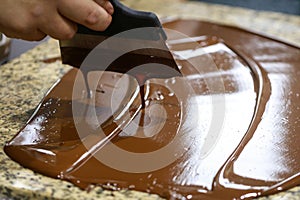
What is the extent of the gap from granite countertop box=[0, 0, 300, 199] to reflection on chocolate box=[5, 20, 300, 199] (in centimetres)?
2

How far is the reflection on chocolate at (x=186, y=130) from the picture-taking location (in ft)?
2.76

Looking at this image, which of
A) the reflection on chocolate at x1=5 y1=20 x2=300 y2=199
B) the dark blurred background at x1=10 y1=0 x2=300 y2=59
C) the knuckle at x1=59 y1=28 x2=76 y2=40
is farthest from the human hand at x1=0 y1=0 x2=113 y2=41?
the dark blurred background at x1=10 y1=0 x2=300 y2=59

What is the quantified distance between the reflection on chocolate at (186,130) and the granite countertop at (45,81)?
0.7 inches

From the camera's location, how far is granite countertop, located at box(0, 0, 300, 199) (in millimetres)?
819

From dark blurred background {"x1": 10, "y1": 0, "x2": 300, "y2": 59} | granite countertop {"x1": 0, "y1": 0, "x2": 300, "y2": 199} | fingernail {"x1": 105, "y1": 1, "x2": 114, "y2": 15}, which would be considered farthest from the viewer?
dark blurred background {"x1": 10, "y1": 0, "x2": 300, "y2": 59}

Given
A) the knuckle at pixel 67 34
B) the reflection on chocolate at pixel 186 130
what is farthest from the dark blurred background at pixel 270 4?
the knuckle at pixel 67 34

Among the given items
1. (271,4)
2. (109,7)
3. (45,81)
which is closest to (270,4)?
(271,4)

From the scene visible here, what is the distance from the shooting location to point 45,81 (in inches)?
47.7

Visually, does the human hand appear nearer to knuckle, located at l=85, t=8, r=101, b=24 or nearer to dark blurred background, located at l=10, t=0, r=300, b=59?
knuckle, located at l=85, t=8, r=101, b=24

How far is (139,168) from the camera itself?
86cm

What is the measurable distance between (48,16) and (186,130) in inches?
12.4

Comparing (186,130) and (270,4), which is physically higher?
(270,4)

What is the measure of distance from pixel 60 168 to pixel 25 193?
7cm

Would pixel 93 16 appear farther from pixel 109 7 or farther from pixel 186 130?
pixel 186 130
